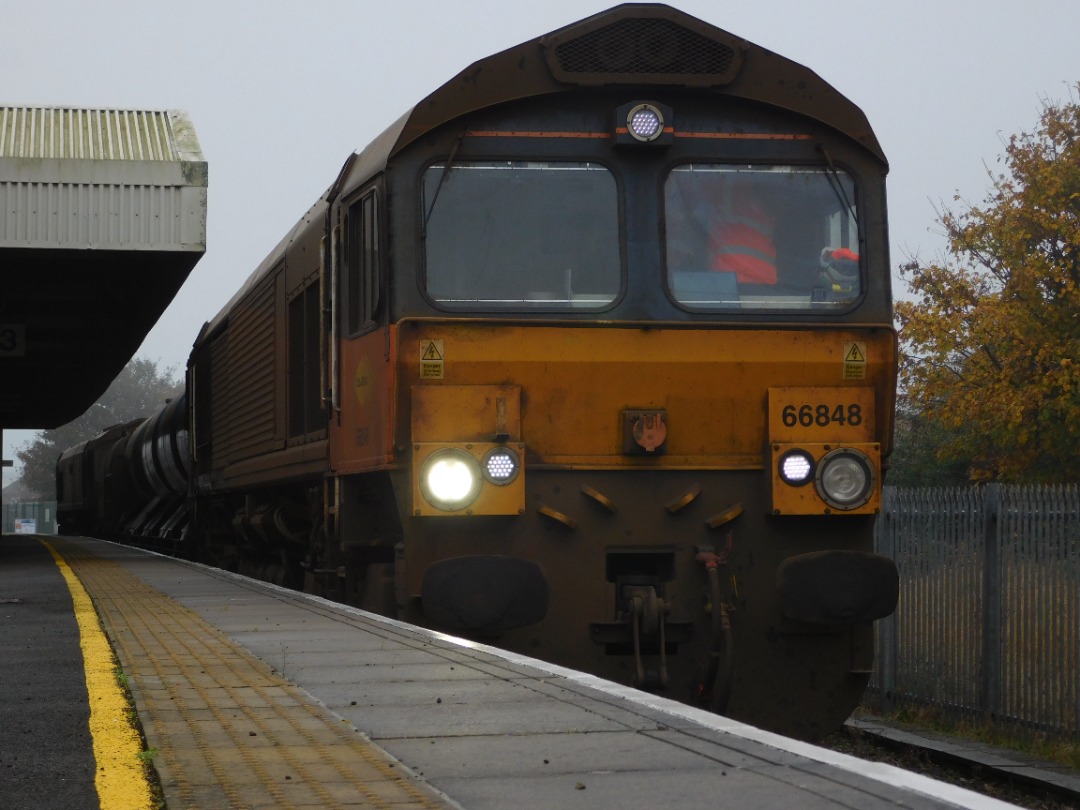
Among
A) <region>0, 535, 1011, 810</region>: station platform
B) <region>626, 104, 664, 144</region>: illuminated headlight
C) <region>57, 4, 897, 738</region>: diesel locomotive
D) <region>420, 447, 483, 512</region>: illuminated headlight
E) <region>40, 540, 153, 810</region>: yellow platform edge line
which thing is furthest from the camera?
<region>626, 104, 664, 144</region>: illuminated headlight

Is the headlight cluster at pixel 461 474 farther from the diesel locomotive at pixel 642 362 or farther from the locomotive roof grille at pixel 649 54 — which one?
the locomotive roof grille at pixel 649 54

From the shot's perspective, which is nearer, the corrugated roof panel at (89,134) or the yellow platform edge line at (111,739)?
the yellow platform edge line at (111,739)

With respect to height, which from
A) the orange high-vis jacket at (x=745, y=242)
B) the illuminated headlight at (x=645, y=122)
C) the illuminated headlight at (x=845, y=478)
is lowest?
the illuminated headlight at (x=845, y=478)

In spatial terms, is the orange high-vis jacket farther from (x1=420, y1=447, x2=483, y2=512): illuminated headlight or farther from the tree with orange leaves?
the tree with orange leaves

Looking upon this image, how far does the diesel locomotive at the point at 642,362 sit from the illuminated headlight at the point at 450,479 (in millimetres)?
14

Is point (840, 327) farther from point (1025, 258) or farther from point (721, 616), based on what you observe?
point (1025, 258)

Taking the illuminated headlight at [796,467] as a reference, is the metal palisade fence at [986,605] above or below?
below

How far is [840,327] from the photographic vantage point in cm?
790

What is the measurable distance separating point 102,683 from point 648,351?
3128mm

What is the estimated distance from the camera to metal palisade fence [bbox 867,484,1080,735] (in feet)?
31.0

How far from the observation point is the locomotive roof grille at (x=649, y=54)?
7.76m

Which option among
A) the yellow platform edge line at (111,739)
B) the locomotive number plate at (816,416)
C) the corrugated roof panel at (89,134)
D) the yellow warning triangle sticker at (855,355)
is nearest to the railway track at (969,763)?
the locomotive number plate at (816,416)

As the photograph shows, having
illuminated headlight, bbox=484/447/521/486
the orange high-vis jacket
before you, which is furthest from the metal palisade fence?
illuminated headlight, bbox=484/447/521/486

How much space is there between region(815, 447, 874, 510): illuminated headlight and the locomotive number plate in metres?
0.12
